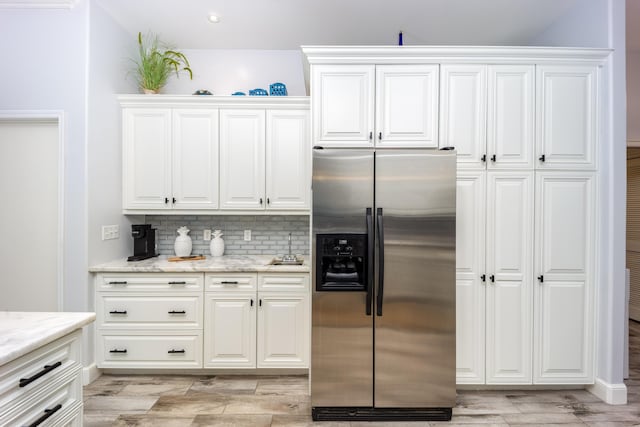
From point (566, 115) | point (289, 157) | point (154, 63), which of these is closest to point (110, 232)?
point (154, 63)

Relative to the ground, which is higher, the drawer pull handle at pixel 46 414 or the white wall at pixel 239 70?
the white wall at pixel 239 70

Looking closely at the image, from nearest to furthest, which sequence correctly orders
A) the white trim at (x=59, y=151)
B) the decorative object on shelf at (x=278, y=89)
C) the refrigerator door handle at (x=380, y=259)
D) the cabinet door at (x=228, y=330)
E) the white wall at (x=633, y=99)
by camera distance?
the refrigerator door handle at (x=380, y=259), the white trim at (x=59, y=151), the cabinet door at (x=228, y=330), the decorative object on shelf at (x=278, y=89), the white wall at (x=633, y=99)

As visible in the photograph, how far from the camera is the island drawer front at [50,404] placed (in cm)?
120

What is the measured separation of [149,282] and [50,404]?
Result: 63.8 inches

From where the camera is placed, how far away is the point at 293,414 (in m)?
2.45

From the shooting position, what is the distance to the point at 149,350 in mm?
2906

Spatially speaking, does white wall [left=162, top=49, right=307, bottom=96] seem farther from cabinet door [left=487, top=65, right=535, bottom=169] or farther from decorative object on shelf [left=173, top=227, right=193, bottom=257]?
cabinet door [left=487, top=65, right=535, bottom=169]

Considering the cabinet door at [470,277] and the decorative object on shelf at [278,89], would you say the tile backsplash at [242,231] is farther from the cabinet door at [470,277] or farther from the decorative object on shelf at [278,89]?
the cabinet door at [470,277]

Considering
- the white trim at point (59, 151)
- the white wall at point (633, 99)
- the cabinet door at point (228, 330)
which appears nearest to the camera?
the white trim at point (59, 151)

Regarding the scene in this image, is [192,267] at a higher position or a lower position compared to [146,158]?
lower

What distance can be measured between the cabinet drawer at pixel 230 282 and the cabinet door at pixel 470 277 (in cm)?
163

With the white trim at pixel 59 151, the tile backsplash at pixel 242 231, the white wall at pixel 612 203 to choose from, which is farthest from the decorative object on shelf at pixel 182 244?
the white wall at pixel 612 203

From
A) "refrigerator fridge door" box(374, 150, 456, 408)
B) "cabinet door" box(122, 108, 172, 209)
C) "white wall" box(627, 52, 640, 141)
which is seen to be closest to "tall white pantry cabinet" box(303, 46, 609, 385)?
"refrigerator fridge door" box(374, 150, 456, 408)

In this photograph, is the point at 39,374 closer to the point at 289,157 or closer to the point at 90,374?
the point at 90,374
